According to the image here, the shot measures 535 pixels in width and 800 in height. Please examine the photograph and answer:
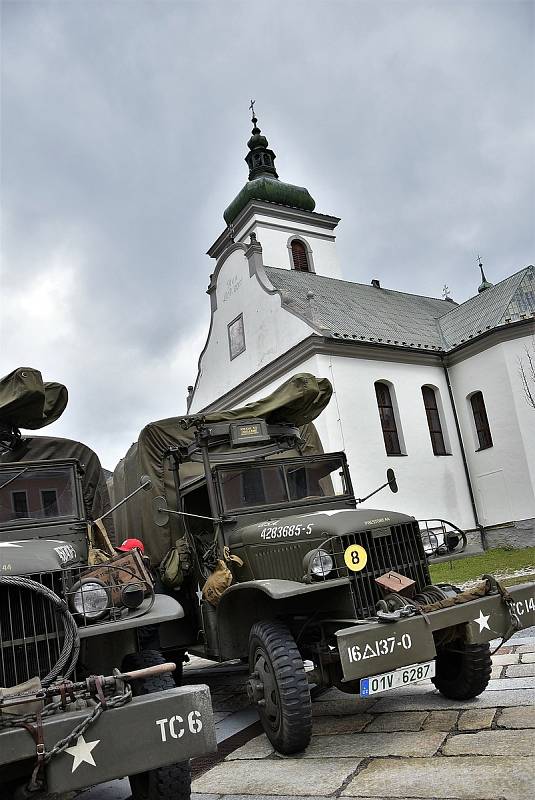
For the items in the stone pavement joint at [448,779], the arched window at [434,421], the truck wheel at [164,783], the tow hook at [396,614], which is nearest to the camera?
the stone pavement joint at [448,779]

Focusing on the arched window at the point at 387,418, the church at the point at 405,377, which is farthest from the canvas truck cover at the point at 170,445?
the arched window at the point at 387,418

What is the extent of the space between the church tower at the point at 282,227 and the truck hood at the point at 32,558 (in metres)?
22.9

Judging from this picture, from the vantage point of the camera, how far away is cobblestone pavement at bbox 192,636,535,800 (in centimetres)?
350

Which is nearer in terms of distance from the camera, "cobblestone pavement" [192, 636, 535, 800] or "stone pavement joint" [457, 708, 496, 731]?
"cobblestone pavement" [192, 636, 535, 800]

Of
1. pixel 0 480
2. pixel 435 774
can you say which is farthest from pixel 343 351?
pixel 435 774

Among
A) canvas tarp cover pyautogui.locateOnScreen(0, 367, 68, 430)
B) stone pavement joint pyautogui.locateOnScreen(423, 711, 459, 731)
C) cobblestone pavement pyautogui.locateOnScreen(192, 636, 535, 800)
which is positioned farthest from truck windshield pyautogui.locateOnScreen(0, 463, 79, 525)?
stone pavement joint pyautogui.locateOnScreen(423, 711, 459, 731)

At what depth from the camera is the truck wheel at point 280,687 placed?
4.36 metres

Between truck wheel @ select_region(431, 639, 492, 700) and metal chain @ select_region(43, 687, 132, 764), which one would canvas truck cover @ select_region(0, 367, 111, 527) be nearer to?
metal chain @ select_region(43, 687, 132, 764)

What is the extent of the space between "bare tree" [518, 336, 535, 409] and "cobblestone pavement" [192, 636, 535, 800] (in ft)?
48.7

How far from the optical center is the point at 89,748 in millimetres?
2898

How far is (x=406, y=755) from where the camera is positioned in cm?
404

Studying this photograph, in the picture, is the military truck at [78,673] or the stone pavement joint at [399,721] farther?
the stone pavement joint at [399,721]

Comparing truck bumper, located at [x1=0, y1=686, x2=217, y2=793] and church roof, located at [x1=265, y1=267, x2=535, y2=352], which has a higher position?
church roof, located at [x1=265, y1=267, x2=535, y2=352]

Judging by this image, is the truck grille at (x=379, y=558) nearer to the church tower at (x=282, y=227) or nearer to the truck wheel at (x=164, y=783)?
the truck wheel at (x=164, y=783)
